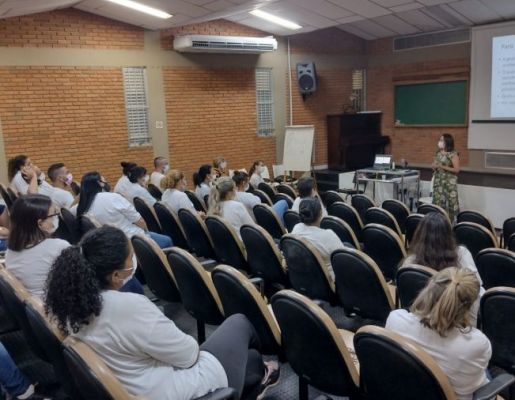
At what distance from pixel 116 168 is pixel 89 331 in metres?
7.08

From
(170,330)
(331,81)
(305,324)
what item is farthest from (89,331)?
(331,81)

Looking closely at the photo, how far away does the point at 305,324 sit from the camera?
197 centimetres

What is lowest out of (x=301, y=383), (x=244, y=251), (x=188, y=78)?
Result: (x=301, y=383)

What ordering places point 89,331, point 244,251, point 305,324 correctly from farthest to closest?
point 244,251, point 305,324, point 89,331

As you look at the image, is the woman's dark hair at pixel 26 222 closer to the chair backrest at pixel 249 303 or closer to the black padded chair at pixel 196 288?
the black padded chair at pixel 196 288

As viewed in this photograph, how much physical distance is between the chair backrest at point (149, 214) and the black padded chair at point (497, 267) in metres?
3.30

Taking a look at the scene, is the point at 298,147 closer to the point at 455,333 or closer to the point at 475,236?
the point at 475,236

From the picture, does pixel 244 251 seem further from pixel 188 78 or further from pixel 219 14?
pixel 188 78

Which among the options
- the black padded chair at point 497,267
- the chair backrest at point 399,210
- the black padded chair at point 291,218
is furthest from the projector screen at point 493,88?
the black padded chair at point 497,267

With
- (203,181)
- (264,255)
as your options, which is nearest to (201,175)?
(203,181)

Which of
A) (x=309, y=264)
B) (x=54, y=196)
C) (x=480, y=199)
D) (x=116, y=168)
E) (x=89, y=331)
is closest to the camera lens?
(x=89, y=331)

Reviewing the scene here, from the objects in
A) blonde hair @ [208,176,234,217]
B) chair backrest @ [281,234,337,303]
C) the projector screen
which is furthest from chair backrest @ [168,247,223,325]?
the projector screen

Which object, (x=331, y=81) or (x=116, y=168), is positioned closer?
(x=116, y=168)

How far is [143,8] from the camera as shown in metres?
7.40
